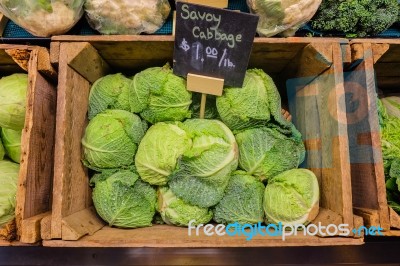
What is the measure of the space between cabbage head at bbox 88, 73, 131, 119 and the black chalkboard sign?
0.34 m

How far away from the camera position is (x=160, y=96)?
1721 millimetres

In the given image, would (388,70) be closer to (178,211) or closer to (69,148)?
(178,211)

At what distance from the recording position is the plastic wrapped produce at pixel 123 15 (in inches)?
67.6

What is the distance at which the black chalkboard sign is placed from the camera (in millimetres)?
1446

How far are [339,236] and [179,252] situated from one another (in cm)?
93

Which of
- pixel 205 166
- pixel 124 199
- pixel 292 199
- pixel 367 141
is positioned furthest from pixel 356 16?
pixel 124 199

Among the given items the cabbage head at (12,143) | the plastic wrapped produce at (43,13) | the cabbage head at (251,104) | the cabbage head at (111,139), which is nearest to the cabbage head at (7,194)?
the cabbage head at (12,143)

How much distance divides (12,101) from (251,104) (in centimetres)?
123

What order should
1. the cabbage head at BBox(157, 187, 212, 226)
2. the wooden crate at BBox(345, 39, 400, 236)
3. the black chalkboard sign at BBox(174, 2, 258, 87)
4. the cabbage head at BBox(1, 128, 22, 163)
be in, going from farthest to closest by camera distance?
1. the cabbage head at BBox(1, 128, 22, 163)
2. the cabbage head at BBox(157, 187, 212, 226)
3. the wooden crate at BBox(345, 39, 400, 236)
4. the black chalkboard sign at BBox(174, 2, 258, 87)

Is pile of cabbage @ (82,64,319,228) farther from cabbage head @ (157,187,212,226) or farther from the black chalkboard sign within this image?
the black chalkboard sign

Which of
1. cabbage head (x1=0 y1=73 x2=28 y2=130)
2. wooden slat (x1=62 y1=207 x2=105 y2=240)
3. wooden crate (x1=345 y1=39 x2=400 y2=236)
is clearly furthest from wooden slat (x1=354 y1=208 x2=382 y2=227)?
cabbage head (x1=0 y1=73 x2=28 y2=130)

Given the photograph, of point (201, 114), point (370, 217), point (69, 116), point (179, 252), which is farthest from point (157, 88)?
point (370, 217)

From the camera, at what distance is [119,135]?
1.69 m

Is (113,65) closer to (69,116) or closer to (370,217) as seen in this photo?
(69,116)
